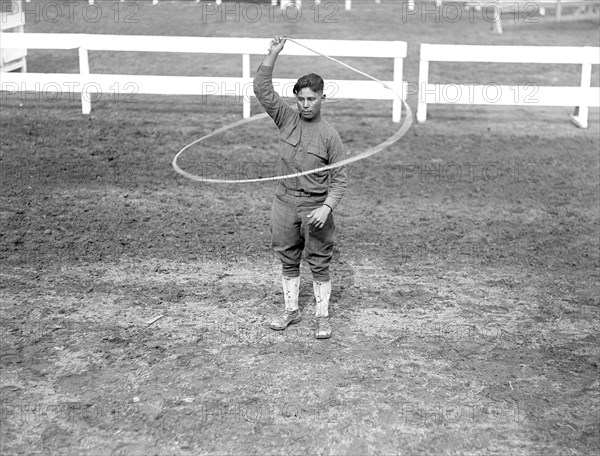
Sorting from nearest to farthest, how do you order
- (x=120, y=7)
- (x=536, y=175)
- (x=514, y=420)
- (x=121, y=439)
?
1. (x=121, y=439)
2. (x=514, y=420)
3. (x=536, y=175)
4. (x=120, y=7)

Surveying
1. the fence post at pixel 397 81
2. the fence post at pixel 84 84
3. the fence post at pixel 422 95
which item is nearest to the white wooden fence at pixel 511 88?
the fence post at pixel 422 95

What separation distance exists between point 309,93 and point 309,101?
66 mm

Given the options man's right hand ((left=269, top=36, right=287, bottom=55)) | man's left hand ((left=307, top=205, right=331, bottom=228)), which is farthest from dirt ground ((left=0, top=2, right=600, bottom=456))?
man's right hand ((left=269, top=36, right=287, bottom=55))

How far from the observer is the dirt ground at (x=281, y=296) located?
18.5 feet

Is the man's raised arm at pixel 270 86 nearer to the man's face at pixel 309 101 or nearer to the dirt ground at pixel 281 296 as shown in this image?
the man's face at pixel 309 101

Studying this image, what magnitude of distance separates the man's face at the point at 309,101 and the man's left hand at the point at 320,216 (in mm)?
720

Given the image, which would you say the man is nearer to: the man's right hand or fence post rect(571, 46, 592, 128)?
the man's right hand

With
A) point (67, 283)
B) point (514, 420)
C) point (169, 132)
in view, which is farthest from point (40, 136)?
point (514, 420)

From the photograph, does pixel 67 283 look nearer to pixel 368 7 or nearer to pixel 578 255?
pixel 578 255

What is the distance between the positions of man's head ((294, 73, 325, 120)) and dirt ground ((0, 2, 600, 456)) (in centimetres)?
181

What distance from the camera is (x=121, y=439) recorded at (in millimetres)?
5395

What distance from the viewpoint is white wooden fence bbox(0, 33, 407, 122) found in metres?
14.3

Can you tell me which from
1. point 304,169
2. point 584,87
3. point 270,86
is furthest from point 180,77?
point 304,169

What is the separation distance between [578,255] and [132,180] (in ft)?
18.3
